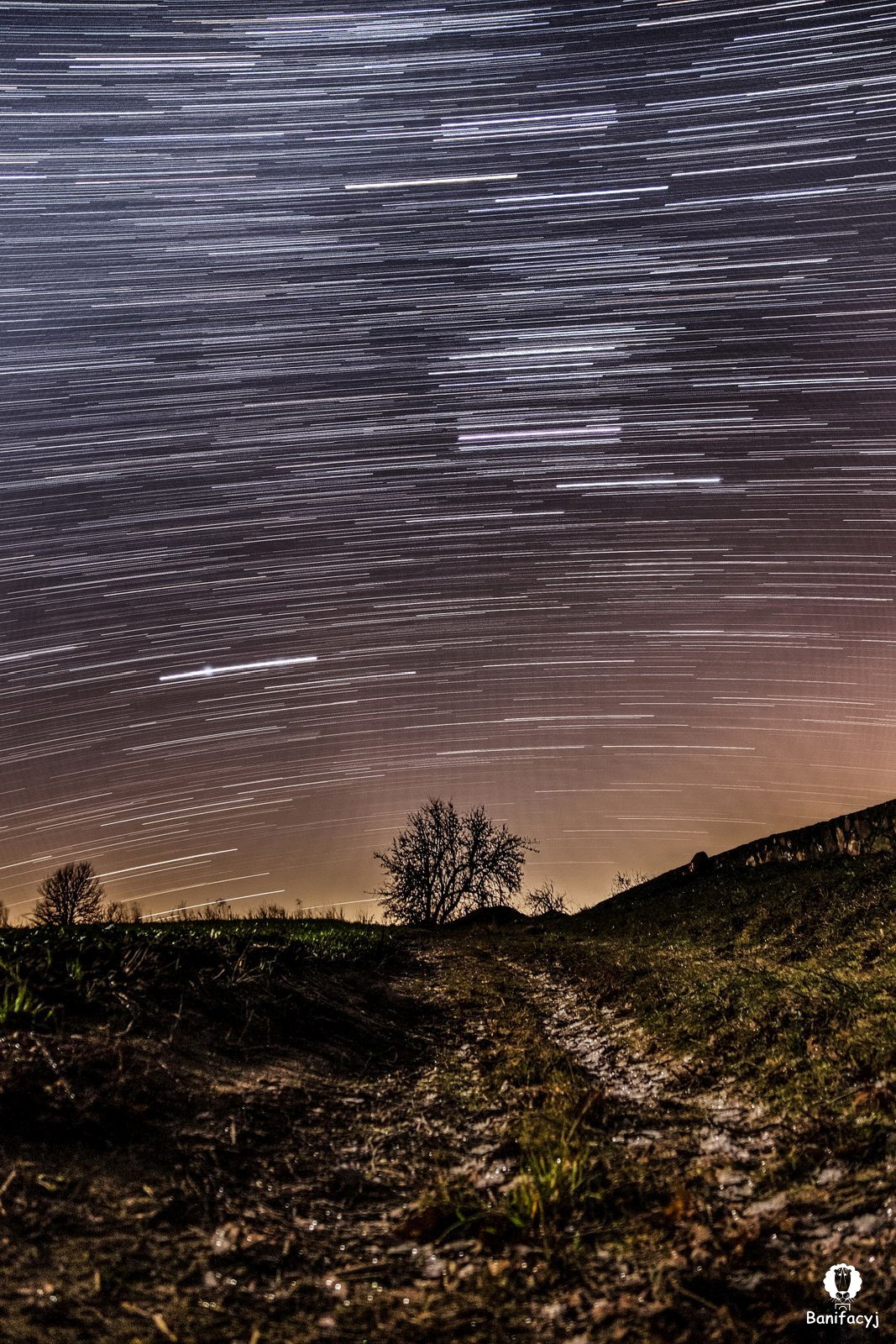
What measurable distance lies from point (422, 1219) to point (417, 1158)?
92 centimetres

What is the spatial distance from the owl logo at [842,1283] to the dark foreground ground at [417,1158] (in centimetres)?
5

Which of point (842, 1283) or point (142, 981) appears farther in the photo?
point (142, 981)

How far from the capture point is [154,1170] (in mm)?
3822

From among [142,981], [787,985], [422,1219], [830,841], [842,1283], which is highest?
[830,841]

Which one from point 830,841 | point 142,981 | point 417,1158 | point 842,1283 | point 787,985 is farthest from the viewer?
point 830,841

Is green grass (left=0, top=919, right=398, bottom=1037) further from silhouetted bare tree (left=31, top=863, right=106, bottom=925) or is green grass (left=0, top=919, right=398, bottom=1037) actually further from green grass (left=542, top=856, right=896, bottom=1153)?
silhouetted bare tree (left=31, top=863, right=106, bottom=925)

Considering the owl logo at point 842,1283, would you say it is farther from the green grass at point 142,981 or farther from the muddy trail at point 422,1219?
the green grass at point 142,981

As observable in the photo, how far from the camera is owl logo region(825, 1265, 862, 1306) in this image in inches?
114

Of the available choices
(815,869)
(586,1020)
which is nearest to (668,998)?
(586,1020)

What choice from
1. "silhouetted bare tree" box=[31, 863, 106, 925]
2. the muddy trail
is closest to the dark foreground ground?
the muddy trail

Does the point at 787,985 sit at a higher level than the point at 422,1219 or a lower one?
higher

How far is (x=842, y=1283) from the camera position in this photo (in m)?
2.97

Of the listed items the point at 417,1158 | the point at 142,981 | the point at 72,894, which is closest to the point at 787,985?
A: the point at 417,1158

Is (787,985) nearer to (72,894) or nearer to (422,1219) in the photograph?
(422,1219)
